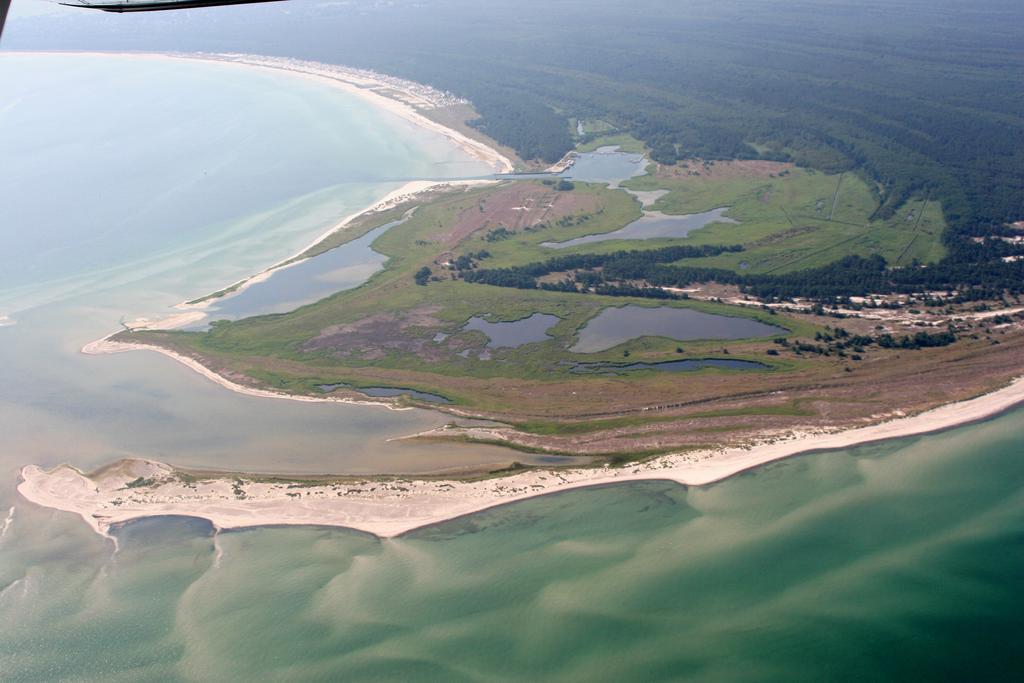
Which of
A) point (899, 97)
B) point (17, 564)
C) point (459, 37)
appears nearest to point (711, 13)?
point (459, 37)

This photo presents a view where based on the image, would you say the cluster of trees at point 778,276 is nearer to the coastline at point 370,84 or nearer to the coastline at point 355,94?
the coastline at point 355,94

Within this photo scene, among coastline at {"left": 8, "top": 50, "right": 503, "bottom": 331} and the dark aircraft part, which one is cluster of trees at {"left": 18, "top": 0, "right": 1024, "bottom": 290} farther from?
the dark aircraft part


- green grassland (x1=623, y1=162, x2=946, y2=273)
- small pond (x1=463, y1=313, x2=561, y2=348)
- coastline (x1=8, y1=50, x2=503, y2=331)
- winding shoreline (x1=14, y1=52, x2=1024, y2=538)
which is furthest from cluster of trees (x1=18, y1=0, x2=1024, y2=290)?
winding shoreline (x1=14, y1=52, x2=1024, y2=538)

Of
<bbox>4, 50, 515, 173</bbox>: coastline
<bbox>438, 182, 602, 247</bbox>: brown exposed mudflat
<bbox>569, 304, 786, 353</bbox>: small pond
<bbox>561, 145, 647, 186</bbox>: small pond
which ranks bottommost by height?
<bbox>569, 304, 786, 353</bbox>: small pond

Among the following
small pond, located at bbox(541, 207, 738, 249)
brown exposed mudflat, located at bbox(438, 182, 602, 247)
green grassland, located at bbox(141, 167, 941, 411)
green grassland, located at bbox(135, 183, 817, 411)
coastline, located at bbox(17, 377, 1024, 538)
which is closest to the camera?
coastline, located at bbox(17, 377, 1024, 538)

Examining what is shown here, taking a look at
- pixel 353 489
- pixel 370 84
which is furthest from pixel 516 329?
pixel 370 84

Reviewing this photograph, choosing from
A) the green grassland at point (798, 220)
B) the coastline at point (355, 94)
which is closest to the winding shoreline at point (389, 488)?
the coastline at point (355, 94)

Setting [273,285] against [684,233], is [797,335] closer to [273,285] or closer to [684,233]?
[684,233]
